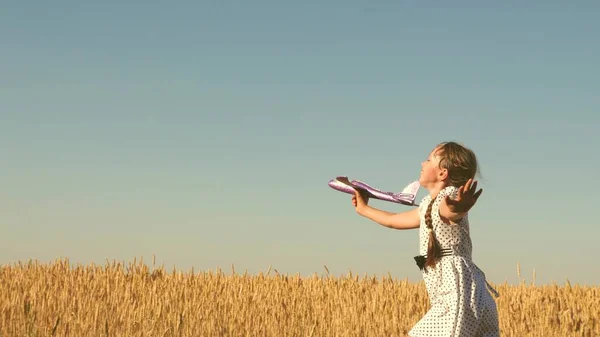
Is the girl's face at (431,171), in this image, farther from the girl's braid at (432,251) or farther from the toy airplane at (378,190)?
the girl's braid at (432,251)

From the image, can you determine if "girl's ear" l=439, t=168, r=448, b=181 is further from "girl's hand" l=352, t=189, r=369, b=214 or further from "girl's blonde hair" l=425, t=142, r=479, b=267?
"girl's hand" l=352, t=189, r=369, b=214

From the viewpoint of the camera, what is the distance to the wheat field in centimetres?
723

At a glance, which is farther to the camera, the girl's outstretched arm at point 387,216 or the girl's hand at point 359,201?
the girl's hand at point 359,201

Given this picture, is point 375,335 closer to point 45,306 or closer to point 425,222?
point 425,222

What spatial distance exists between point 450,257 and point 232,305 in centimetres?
446

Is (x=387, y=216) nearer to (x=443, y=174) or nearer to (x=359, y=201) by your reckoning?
(x=359, y=201)

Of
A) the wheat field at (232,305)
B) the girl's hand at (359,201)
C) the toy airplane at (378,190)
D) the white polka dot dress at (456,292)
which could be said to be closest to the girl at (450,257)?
the white polka dot dress at (456,292)

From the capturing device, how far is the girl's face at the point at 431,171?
5.41 metres

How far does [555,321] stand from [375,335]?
103 inches

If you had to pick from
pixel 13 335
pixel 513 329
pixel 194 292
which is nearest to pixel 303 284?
pixel 194 292

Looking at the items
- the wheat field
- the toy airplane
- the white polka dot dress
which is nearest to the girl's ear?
the white polka dot dress

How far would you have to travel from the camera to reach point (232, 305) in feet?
29.8

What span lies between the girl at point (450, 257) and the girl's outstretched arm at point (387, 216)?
140 millimetres

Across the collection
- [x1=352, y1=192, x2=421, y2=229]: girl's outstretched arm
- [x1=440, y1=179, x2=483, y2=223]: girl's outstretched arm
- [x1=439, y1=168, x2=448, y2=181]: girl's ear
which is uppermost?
[x1=439, y1=168, x2=448, y2=181]: girl's ear
